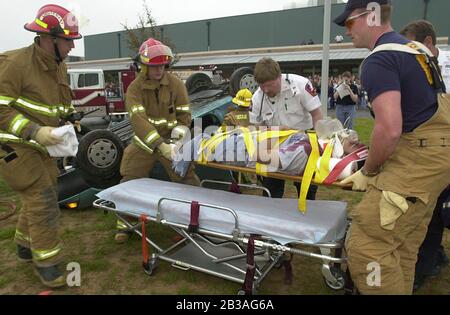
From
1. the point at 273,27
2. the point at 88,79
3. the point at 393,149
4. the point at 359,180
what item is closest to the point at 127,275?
the point at 359,180

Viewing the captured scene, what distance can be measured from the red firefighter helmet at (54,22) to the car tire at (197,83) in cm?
379

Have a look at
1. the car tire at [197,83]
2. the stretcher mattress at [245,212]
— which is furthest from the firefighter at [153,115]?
the car tire at [197,83]

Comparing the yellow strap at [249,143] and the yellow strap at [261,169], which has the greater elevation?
the yellow strap at [249,143]

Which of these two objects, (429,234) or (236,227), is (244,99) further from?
(429,234)

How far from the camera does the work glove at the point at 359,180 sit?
2.35m

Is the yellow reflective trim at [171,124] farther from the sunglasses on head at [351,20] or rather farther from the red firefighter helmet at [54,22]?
the sunglasses on head at [351,20]

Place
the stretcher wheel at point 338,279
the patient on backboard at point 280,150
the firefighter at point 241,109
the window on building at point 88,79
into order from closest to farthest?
the stretcher wheel at point 338,279
the patient on backboard at point 280,150
the firefighter at point 241,109
the window on building at point 88,79

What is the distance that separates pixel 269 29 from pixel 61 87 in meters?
32.1

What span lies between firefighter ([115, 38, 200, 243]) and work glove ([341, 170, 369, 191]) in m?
1.66

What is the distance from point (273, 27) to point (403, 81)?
108 ft

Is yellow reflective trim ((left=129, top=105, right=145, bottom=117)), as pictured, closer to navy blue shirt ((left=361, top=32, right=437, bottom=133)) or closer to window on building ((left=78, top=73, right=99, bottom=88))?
navy blue shirt ((left=361, top=32, right=437, bottom=133))

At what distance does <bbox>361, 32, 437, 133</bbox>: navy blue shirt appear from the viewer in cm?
194

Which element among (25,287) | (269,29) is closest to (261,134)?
(25,287)
